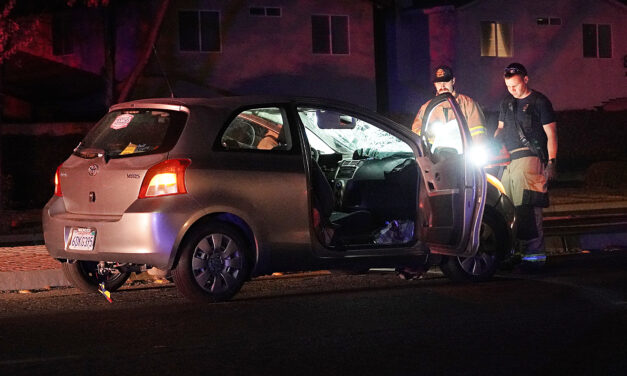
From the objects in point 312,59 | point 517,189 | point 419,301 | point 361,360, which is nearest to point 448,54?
point 312,59

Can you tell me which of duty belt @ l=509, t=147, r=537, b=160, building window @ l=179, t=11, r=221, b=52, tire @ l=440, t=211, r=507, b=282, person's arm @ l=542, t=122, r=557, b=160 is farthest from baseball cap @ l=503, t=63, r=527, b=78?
building window @ l=179, t=11, r=221, b=52

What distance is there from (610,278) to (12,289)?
5429 millimetres

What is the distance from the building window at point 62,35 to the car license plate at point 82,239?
82.0 feet

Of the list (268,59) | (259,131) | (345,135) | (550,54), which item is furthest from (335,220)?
(550,54)

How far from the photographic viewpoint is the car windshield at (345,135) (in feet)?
33.0

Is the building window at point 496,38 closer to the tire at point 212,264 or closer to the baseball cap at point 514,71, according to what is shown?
the baseball cap at point 514,71

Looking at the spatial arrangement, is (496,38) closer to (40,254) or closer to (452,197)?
(40,254)

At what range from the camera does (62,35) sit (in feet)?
Answer: 110

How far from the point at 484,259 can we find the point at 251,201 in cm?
240

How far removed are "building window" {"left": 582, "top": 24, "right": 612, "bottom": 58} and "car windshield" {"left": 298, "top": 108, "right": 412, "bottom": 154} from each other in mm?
30742

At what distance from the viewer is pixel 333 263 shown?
9.34m

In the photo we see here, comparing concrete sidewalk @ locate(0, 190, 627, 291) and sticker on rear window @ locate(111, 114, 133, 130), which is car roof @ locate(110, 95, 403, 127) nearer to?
sticker on rear window @ locate(111, 114, 133, 130)

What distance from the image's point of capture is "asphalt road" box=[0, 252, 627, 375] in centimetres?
643

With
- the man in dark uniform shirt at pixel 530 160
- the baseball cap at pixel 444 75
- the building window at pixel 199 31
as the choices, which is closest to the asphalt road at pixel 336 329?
the man in dark uniform shirt at pixel 530 160
